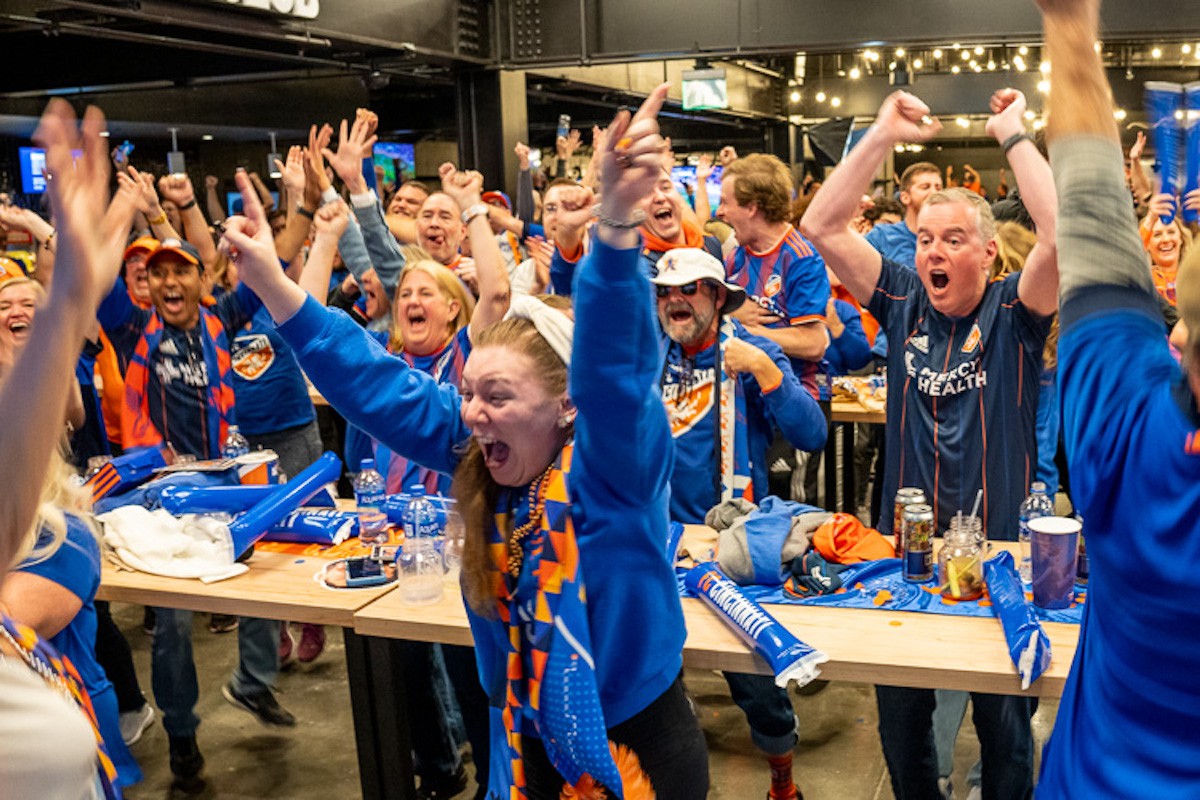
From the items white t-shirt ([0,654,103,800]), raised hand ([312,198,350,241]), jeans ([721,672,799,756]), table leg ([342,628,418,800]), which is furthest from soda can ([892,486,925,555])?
white t-shirt ([0,654,103,800])

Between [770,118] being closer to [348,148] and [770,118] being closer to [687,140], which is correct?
[687,140]

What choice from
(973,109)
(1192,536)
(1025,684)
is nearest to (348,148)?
(1025,684)

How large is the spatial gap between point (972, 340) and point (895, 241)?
10.3 ft

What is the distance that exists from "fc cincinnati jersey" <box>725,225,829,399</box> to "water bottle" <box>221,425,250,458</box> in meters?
2.03

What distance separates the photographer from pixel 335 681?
453cm

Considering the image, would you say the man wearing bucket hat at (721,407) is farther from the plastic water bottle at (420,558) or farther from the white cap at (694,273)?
the plastic water bottle at (420,558)

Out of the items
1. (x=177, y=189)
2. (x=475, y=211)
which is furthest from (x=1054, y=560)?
(x=177, y=189)

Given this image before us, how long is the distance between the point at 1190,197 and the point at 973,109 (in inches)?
565

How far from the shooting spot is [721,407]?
3.26 meters

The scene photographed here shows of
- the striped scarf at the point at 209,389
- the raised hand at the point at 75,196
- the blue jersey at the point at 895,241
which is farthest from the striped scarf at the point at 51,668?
the blue jersey at the point at 895,241

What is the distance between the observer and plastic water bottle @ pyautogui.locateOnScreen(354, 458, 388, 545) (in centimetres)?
321

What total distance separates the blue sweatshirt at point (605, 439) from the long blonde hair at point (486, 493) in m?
0.09

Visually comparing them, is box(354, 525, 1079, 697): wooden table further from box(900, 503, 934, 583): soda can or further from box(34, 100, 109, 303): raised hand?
box(34, 100, 109, 303): raised hand

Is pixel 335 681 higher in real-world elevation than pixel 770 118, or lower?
lower
